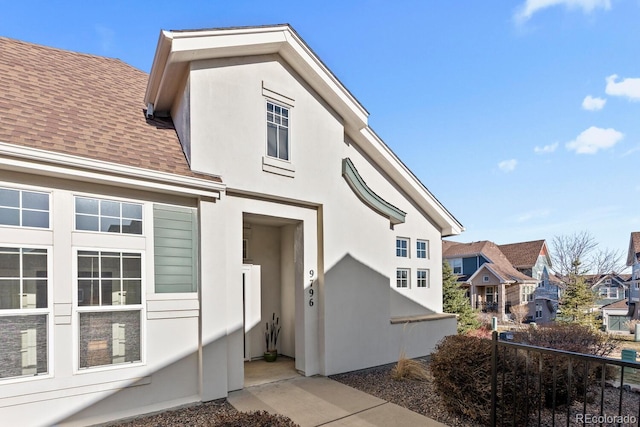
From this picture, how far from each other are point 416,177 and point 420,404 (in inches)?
278

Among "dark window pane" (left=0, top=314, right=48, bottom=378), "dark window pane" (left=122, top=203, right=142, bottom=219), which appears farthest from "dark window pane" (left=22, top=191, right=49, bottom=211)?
"dark window pane" (left=0, top=314, right=48, bottom=378)

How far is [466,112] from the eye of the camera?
507 inches

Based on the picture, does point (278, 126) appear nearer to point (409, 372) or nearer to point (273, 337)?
point (273, 337)

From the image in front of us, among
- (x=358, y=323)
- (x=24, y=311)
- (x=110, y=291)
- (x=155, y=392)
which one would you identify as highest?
(x=110, y=291)

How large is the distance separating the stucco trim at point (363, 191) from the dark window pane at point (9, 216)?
583 cm

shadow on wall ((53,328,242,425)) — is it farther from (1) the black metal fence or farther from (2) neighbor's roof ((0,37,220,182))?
(1) the black metal fence

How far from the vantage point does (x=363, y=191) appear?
810 cm

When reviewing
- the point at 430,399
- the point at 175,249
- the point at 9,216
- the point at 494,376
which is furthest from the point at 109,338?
the point at 494,376

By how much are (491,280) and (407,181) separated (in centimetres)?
2413

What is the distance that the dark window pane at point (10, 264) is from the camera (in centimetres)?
425

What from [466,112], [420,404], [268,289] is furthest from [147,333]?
[466,112]

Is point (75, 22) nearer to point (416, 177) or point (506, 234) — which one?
point (416, 177)

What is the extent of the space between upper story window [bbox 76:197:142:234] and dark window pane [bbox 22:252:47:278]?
58 cm

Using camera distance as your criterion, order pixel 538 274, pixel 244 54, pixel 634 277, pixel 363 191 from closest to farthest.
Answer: pixel 244 54 → pixel 363 191 → pixel 634 277 → pixel 538 274
